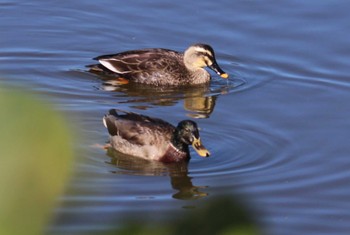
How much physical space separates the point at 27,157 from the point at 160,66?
10991mm

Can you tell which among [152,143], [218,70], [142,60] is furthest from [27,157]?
[142,60]

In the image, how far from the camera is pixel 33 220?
1184 mm

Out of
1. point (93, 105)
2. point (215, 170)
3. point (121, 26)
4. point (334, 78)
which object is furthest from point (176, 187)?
point (121, 26)

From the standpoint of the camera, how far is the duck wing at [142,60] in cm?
1188

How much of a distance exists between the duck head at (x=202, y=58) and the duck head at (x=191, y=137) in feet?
9.36

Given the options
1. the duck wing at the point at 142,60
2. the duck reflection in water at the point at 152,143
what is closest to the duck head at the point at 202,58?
the duck wing at the point at 142,60

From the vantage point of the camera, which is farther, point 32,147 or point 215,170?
point 215,170

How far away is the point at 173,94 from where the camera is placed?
11.6 metres

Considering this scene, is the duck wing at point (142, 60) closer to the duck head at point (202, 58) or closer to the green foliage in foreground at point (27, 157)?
the duck head at point (202, 58)

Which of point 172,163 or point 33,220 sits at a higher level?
point 33,220

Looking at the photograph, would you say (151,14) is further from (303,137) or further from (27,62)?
(303,137)

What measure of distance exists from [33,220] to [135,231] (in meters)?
0.13

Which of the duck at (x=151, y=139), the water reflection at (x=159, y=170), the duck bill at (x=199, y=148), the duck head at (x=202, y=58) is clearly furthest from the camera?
the duck head at (x=202, y=58)

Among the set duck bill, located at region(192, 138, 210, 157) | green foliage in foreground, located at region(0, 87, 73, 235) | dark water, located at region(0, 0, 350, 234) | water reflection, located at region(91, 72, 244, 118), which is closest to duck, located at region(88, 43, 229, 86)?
water reflection, located at region(91, 72, 244, 118)
